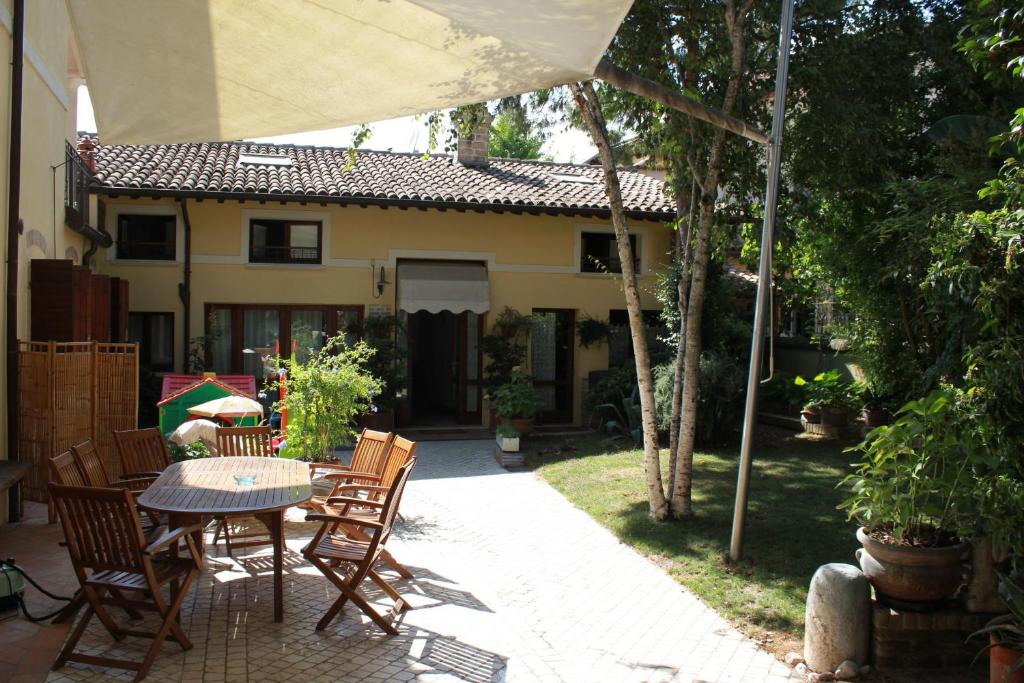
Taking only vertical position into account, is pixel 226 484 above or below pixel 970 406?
below

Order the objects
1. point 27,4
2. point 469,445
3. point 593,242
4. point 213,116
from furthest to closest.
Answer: point 593,242 < point 469,445 < point 27,4 < point 213,116

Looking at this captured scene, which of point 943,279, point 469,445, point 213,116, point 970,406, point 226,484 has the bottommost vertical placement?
point 469,445

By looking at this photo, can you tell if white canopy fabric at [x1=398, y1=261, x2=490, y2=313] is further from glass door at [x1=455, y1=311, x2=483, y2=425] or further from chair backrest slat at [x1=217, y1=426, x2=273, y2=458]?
chair backrest slat at [x1=217, y1=426, x2=273, y2=458]

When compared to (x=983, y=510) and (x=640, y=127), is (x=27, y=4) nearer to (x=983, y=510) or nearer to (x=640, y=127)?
(x=640, y=127)

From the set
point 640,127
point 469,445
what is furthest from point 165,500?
point 469,445

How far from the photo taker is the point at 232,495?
539 centimetres

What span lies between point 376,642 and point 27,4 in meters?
6.72

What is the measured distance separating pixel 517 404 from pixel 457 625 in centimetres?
831

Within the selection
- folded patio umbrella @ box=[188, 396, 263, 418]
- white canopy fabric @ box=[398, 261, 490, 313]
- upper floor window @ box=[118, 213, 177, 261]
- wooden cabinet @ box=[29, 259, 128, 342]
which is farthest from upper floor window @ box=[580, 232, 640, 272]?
wooden cabinet @ box=[29, 259, 128, 342]

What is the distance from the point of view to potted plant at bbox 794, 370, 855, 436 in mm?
13227

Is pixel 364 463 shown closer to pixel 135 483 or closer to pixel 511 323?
pixel 135 483

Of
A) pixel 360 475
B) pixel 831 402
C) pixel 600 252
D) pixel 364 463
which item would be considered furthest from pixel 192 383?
pixel 831 402

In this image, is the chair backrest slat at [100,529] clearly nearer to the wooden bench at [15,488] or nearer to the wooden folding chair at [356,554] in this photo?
the wooden folding chair at [356,554]

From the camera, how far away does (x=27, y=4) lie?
755 cm
